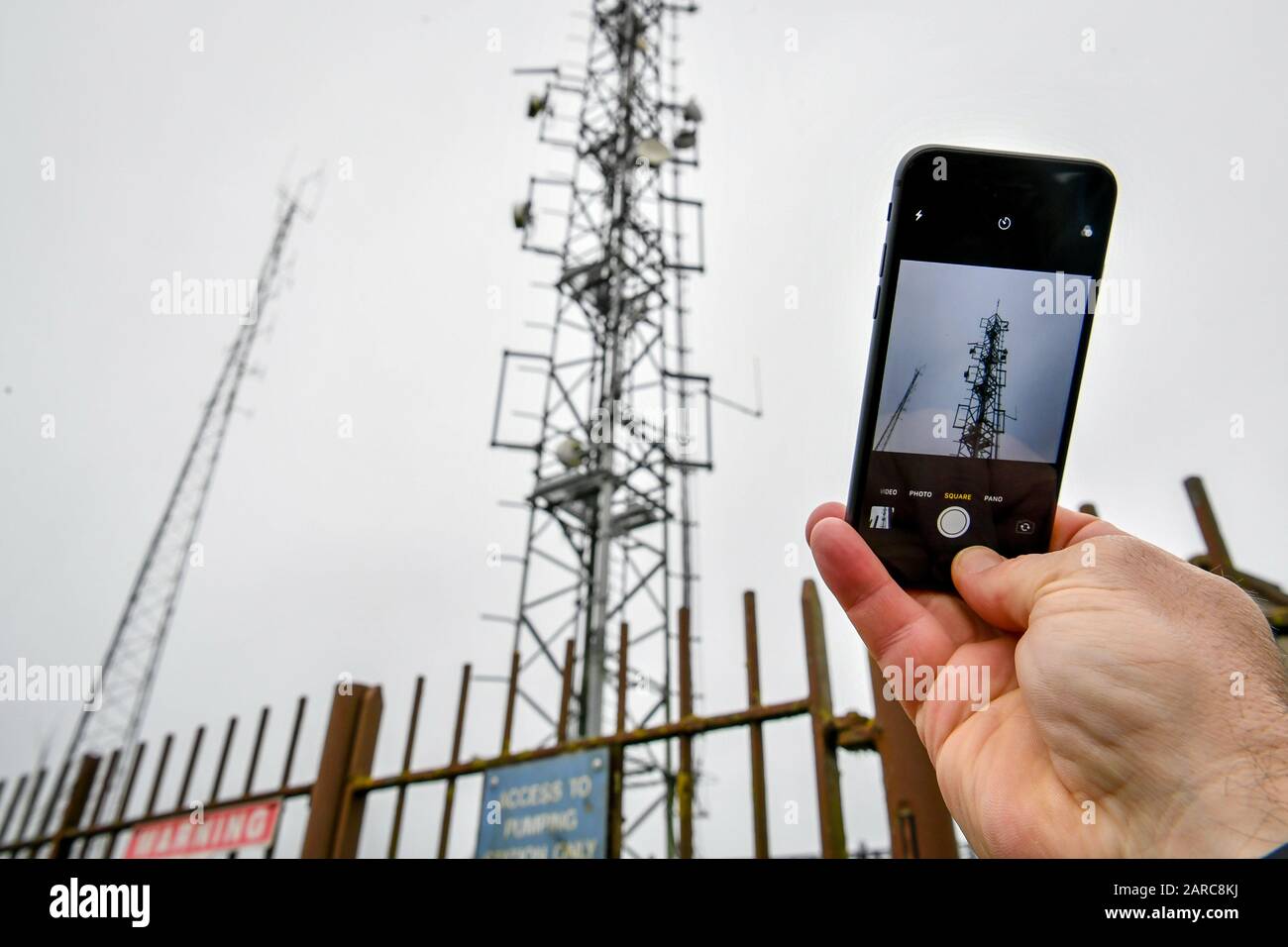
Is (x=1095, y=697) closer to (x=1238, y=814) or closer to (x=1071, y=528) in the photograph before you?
(x=1238, y=814)

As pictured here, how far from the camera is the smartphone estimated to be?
1.27m

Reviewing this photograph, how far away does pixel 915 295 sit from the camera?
4.21 feet

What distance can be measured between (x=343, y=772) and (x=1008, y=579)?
12.6 ft

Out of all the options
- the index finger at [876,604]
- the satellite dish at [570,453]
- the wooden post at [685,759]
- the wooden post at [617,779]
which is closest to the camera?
the index finger at [876,604]

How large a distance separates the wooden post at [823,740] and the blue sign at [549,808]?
3.34 feet

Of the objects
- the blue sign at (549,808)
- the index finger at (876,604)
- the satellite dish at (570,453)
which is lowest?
the blue sign at (549,808)

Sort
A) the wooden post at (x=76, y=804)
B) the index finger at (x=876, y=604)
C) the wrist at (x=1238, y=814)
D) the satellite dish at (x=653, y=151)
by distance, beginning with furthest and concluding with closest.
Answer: the satellite dish at (x=653, y=151) → the wooden post at (x=76, y=804) → the index finger at (x=876, y=604) → the wrist at (x=1238, y=814)

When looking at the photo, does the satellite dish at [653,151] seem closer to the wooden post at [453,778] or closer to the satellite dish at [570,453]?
the satellite dish at [570,453]

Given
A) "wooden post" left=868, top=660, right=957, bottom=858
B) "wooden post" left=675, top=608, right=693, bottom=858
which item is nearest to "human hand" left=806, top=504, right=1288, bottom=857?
"wooden post" left=868, top=660, right=957, bottom=858

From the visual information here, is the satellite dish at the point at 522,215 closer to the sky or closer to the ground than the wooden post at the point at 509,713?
closer to the sky

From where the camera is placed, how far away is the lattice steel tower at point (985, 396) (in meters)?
1.31

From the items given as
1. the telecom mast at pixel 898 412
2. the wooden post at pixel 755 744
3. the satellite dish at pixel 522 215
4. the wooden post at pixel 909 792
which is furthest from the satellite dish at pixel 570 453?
the telecom mast at pixel 898 412

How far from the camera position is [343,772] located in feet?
13.2

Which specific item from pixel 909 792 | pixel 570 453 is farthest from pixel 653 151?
pixel 909 792
